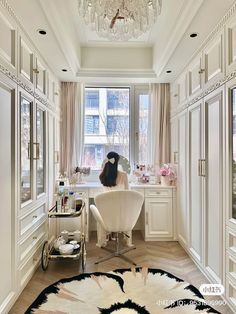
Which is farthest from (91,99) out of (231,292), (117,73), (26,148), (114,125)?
(231,292)

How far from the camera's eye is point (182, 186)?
3447mm

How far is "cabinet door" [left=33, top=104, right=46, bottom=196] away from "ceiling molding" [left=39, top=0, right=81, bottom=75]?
0.78 m

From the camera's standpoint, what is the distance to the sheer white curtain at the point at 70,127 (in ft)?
13.5

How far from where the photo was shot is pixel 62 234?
11.0 ft

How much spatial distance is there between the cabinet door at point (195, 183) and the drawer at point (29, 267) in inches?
75.7

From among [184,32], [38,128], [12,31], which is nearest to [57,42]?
[12,31]

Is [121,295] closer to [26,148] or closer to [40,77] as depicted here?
[26,148]

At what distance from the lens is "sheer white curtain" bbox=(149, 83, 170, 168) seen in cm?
415

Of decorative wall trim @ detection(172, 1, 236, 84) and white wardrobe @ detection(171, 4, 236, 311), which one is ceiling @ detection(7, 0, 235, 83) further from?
white wardrobe @ detection(171, 4, 236, 311)

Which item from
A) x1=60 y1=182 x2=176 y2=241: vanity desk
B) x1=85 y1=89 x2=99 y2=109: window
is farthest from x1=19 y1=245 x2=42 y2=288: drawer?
x1=85 y1=89 x2=99 y2=109: window

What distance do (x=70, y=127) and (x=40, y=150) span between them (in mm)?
1227

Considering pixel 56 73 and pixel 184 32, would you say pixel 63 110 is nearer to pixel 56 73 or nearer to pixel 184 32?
pixel 56 73

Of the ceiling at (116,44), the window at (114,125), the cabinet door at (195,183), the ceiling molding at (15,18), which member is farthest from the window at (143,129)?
the ceiling molding at (15,18)

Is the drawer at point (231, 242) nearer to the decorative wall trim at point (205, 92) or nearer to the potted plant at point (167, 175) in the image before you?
the decorative wall trim at point (205, 92)
